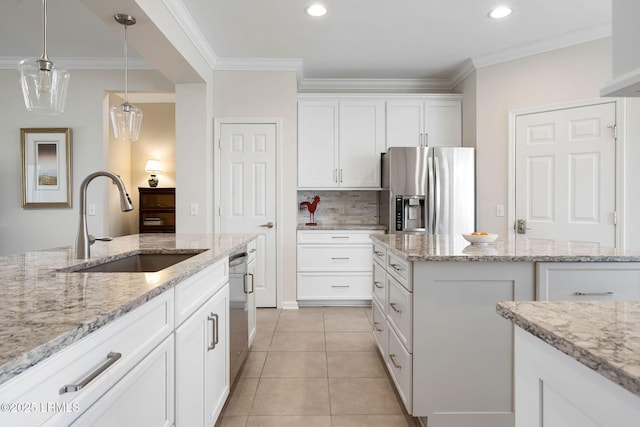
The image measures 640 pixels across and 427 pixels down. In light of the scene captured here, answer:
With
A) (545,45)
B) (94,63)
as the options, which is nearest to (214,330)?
(94,63)

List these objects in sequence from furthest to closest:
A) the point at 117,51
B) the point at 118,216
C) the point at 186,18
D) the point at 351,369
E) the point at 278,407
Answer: the point at 118,216 < the point at 117,51 < the point at 186,18 < the point at 351,369 < the point at 278,407

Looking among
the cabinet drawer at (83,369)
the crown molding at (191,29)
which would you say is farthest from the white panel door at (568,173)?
the cabinet drawer at (83,369)

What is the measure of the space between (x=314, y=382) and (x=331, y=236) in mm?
1863

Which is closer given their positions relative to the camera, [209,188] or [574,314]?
[574,314]

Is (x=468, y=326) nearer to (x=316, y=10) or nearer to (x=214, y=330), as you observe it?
(x=214, y=330)

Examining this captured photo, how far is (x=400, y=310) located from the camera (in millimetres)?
1835

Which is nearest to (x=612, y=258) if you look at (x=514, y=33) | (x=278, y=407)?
(x=278, y=407)

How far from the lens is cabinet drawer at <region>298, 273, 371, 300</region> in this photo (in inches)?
153

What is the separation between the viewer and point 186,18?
2861 millimetres

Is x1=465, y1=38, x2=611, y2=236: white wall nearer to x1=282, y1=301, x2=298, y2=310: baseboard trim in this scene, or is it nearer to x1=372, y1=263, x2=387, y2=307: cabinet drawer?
x1=372, y1=263, x2=387, y2=307: cabinet drawer

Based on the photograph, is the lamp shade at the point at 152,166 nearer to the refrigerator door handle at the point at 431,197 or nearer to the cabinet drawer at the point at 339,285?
the cabinet drawer at the point at 339,285

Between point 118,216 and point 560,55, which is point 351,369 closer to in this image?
point 560,55

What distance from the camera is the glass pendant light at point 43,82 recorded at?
1480 mm

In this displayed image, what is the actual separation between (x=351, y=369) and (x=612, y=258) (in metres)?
1.64
